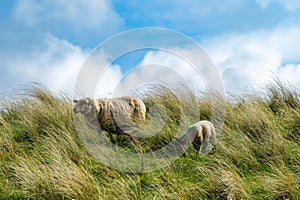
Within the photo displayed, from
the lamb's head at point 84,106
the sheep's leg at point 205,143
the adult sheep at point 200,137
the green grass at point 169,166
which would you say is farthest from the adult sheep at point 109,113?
the sheep's leg at point 205,143

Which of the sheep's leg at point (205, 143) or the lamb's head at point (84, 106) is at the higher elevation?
the lamb's head at point (84, 106)

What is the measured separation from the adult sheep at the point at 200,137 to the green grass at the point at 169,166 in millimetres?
181

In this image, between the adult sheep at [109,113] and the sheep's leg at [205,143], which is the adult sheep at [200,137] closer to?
the sheep's leg at [205,143]

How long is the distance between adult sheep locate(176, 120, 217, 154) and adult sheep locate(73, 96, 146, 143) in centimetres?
97

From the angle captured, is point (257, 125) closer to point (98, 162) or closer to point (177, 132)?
point (177, 132)

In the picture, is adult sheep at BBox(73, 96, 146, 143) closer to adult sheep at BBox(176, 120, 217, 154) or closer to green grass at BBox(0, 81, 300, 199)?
green grass at BBox(0, 81, 300, 199)

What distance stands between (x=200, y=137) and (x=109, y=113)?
1611mm

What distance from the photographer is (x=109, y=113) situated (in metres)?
7.14

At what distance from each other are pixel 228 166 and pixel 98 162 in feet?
6.32

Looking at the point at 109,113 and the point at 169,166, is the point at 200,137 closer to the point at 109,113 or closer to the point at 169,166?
the point at 169,166

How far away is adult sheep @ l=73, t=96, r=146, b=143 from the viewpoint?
23.2ft

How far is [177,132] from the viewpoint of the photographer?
769 cm

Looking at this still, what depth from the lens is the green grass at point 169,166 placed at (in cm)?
526

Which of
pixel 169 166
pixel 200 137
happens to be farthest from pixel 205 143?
pixel 169 166
